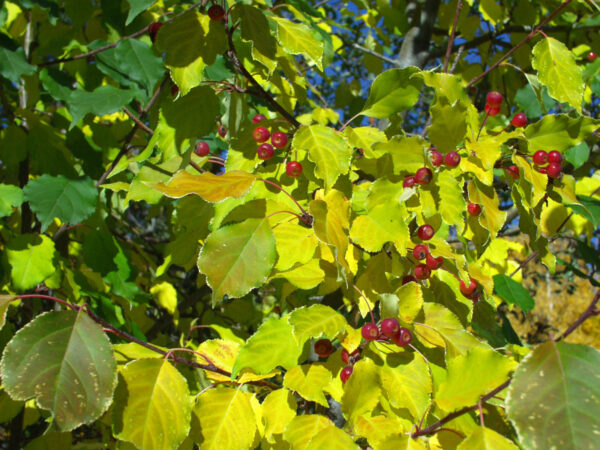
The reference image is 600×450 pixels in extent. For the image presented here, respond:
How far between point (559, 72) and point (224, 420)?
1055 millimetres

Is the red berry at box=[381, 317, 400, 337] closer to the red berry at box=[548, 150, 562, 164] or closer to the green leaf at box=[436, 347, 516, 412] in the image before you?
the green leaf at box=[436, 347, 516, 412]

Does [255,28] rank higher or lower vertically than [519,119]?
higher

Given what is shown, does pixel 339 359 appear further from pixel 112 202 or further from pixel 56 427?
pixel 112 202

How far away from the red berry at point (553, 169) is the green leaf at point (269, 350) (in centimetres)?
64

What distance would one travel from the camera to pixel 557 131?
101 cm

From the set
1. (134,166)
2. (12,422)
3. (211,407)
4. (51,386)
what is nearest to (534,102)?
(134,166)

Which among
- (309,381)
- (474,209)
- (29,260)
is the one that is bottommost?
(29,260)

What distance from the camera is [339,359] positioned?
0.94 metres

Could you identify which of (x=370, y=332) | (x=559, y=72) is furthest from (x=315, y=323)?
(x=559, y=72)

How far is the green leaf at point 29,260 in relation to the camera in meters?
1.48

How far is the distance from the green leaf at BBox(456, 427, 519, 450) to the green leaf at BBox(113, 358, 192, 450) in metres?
0.41

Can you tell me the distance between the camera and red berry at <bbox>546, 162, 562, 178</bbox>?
39.4 inches

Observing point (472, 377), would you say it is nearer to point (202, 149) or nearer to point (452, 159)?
point (452, 159)

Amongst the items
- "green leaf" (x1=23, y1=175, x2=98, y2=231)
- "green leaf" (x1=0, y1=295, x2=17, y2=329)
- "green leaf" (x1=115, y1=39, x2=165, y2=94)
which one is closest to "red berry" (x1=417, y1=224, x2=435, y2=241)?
"green leaf" (x1=0, y1=295, x2=17, y2=329)
